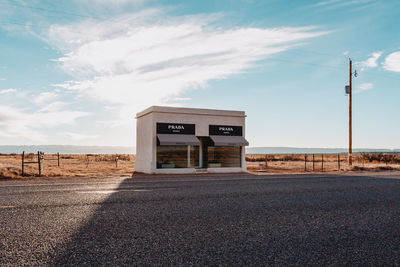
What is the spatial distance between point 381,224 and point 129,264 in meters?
5.34

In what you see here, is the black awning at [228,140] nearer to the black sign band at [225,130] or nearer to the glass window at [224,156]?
the black sign band at [225,130]

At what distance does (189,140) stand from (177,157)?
5.08 feet

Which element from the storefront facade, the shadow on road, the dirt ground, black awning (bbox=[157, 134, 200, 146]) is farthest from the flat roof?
the shadow on road

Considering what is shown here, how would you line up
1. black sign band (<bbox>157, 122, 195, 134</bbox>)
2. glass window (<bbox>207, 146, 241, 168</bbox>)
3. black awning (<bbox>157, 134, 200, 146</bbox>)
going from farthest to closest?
glass window (<bbox>207, 146, 241, 168</bbox>) → black sign band (<bbox>157, 122, 195, 134</bbox>) → black awning (<bbox>157, 134, 200, 146</bbox>)

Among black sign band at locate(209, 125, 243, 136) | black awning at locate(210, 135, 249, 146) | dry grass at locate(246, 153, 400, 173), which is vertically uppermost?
black sign band at locate(209, 125, 243, 136)

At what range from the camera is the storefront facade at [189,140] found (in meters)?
24.0

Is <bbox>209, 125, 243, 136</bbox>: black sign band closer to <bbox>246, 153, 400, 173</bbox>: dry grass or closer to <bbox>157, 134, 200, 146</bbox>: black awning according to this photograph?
<bbox>157, 134, 200, 146</bbox>: black awning

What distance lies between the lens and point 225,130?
2631cm

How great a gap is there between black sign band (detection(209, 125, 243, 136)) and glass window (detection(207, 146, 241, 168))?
3.59ft

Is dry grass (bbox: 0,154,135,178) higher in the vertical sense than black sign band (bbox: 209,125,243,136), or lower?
lower

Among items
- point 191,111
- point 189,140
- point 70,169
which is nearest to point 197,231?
point 189,140

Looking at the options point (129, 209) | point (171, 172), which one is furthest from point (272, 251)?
point (171, 172)

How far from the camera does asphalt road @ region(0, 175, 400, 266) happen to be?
473 cm

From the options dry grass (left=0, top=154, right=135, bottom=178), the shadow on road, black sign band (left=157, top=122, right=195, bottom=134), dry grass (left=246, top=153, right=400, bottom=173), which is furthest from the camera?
dry grass (left=246, top=153, right=400, bottom=173)
